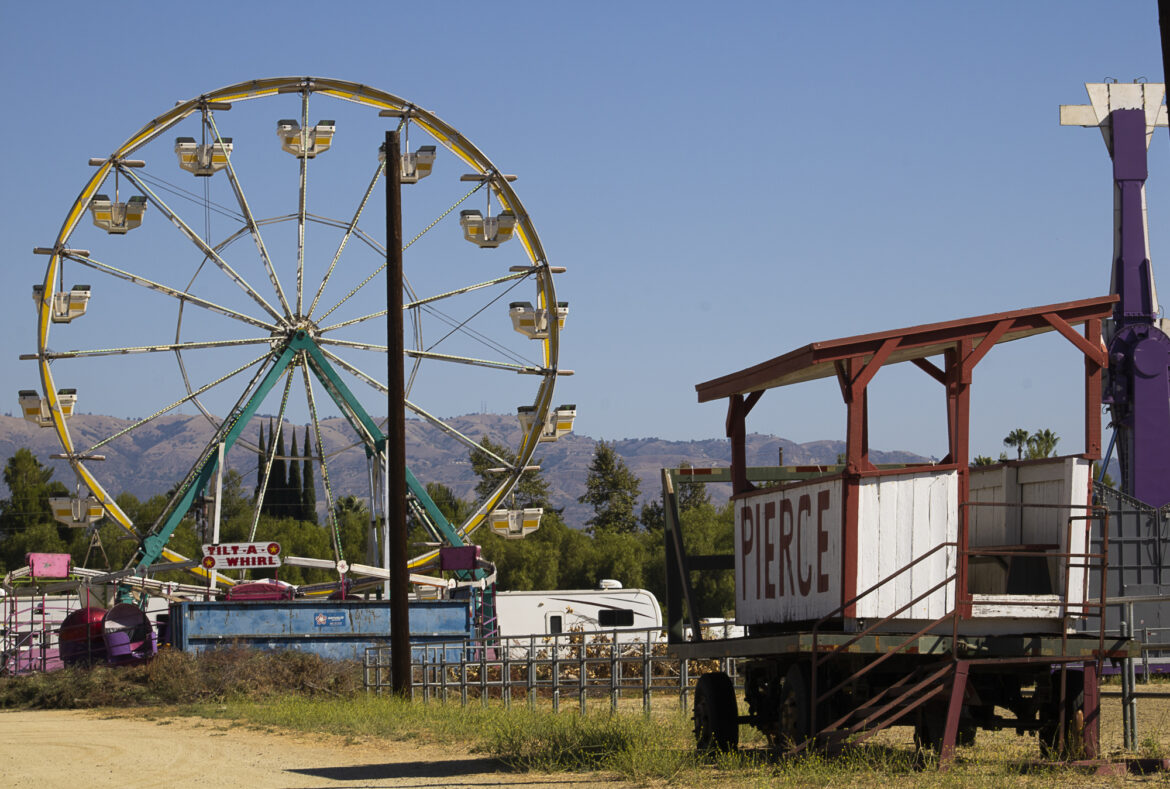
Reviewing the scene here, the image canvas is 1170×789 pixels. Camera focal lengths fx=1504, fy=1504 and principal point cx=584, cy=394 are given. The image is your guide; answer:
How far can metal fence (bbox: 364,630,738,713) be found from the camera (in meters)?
21.0

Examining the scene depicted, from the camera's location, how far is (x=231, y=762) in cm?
1560

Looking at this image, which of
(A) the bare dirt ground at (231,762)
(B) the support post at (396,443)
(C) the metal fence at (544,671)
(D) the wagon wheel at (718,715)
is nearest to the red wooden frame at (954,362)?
(D) the wagon wheel at (718,715)

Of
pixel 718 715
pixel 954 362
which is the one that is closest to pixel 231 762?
pixel 718 715

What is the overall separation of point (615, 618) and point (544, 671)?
515 centimetres

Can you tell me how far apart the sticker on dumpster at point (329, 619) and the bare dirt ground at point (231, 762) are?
334 inches

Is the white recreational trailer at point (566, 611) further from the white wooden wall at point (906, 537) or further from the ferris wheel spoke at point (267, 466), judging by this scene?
the white wooden wall at point (906, 537)

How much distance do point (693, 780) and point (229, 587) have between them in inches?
967

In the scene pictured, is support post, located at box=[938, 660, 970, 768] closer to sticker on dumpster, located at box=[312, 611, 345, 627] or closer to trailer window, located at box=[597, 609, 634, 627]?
sticker on dumpster, located at box=[312, 611, 345, 627]

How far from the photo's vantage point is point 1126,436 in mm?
32625

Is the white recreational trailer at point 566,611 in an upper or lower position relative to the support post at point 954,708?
lower

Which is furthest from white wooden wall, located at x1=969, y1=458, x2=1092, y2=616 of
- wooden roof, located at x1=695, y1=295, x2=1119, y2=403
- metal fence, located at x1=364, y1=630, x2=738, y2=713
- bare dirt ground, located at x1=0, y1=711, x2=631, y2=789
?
metal fence, located at x1=364, y1=630, x2=738, y2=713

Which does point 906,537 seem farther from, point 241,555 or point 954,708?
point 241,555

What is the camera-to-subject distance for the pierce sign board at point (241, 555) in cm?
3127

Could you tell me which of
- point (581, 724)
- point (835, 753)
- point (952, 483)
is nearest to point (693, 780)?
point (835, 753)
